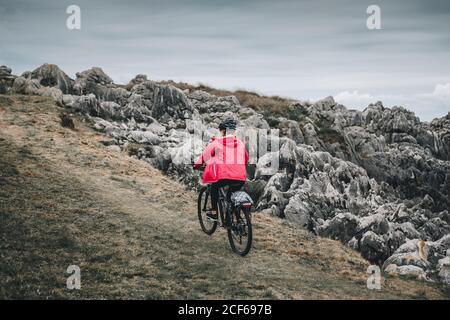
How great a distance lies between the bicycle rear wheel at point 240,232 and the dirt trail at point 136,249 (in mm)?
351

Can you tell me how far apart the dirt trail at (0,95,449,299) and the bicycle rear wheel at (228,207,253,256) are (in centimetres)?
35

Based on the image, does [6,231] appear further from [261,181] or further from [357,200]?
[357,200]

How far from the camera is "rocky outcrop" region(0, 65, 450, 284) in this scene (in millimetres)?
25531

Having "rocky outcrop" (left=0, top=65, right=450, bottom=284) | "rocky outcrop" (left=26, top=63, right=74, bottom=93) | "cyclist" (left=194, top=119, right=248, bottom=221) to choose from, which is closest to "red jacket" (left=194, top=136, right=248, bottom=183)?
"cyclist" (left=194, top=119, right=248, bottom=221)

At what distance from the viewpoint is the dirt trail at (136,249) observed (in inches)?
368

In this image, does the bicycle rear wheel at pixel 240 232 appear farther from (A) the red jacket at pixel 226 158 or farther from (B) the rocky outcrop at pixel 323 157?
(B) the rocky outcrop at pixel 323 157

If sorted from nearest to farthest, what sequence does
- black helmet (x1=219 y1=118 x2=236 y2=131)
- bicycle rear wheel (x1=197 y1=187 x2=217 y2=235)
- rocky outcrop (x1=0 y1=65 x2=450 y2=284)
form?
black helmet (x1=219 y1=118 x2=236 y2=131)
bicycle rear wheel (x1=197 y1=187 x2=217 y2=235)
rocky outcrop (x1=0 y1=65 x2=450 y2=284)

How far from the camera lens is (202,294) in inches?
357

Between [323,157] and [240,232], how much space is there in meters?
36.6

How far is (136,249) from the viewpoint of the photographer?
1169 cm

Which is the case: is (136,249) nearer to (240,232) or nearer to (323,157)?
(240,232)

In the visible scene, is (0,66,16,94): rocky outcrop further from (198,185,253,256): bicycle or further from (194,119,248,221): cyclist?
(198,185,253,256): bicycle

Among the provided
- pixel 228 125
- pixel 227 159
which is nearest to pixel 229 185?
pixel 227 159

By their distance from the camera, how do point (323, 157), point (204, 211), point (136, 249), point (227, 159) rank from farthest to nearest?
point (323, 157) → point (204, 211) → point (136, 249) → point (227, 159)
